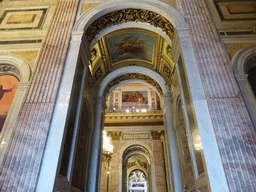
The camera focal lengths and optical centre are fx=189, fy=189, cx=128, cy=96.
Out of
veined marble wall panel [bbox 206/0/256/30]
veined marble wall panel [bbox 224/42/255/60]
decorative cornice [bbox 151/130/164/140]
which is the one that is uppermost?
decorative cornice [bbox 151/130/164/140]

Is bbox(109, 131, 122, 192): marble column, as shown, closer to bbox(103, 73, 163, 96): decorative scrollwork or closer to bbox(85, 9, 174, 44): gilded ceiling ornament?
bbox(103, 73, 163, 96): decorative scrollwork

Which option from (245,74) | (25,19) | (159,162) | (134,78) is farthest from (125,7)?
(159,162)

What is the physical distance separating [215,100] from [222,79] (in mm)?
532

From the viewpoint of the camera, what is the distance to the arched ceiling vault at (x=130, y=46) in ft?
17.7

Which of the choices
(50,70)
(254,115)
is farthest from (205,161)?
(50,70)

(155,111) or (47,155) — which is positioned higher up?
(155,111)

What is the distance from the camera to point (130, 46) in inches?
293

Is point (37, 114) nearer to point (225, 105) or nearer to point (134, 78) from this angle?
point (225, 105)

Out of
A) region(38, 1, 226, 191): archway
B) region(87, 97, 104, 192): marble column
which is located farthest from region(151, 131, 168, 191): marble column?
region(87, 97, 104, 192): marble column

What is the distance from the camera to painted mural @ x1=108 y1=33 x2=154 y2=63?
22.6 feet

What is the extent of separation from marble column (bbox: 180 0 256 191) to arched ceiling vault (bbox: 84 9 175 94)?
942 millimetres

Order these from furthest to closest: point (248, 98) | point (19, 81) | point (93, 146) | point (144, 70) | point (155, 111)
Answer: point (155, 111) < point (144, 70) < point (93, 146) < point (19, 81) < point (248, 98)

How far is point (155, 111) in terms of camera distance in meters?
14.0

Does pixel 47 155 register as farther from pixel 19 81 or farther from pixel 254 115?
pixel 254 115
